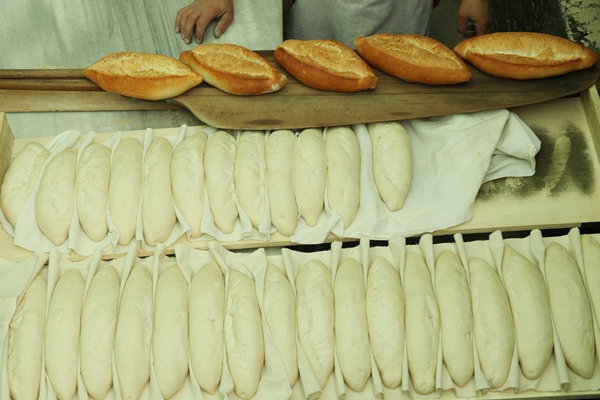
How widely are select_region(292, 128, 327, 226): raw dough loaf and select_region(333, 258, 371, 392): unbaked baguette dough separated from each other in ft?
1.04

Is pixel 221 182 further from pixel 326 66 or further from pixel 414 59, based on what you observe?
pixel 414 59

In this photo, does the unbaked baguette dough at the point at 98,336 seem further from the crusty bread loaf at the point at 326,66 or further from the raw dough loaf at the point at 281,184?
the crusty bread loaf at the point at 326,66

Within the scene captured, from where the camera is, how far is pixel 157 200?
2.27m

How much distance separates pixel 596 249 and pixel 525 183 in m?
0.38

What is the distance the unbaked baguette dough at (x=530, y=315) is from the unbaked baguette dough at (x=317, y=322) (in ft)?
1.98

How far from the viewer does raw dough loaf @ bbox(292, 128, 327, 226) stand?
230 cm

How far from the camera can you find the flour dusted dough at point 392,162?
2.34 m

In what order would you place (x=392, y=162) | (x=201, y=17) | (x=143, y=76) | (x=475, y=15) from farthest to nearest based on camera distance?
(x=475, y=15) → (x=201, y=17) → (x=143, y=76) → (x=392, y=162)

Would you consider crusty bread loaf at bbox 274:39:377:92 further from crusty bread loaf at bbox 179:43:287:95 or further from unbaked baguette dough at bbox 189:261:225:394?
unbaked baguette dough at bbox 189:261:225:394

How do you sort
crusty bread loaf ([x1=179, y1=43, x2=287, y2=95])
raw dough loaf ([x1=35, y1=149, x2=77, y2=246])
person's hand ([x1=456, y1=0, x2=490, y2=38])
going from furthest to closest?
person's hand ([x1=456, y1=0, x2=490, y2=38]), crusty bread loaf ([x1=179, y1=43, x2=287, y2=95]), raw dough loaf ([x1=35, y1=149, x2=77, y2=246])

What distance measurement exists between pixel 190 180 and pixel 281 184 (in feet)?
1.11

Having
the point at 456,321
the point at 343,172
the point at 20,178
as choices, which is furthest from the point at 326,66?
the point at 20,178

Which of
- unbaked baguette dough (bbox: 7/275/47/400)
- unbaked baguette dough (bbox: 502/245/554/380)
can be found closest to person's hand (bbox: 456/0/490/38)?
unbaked baguette dough (bbox: 502/245/554/380)

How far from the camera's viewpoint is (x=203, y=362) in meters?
1.95
